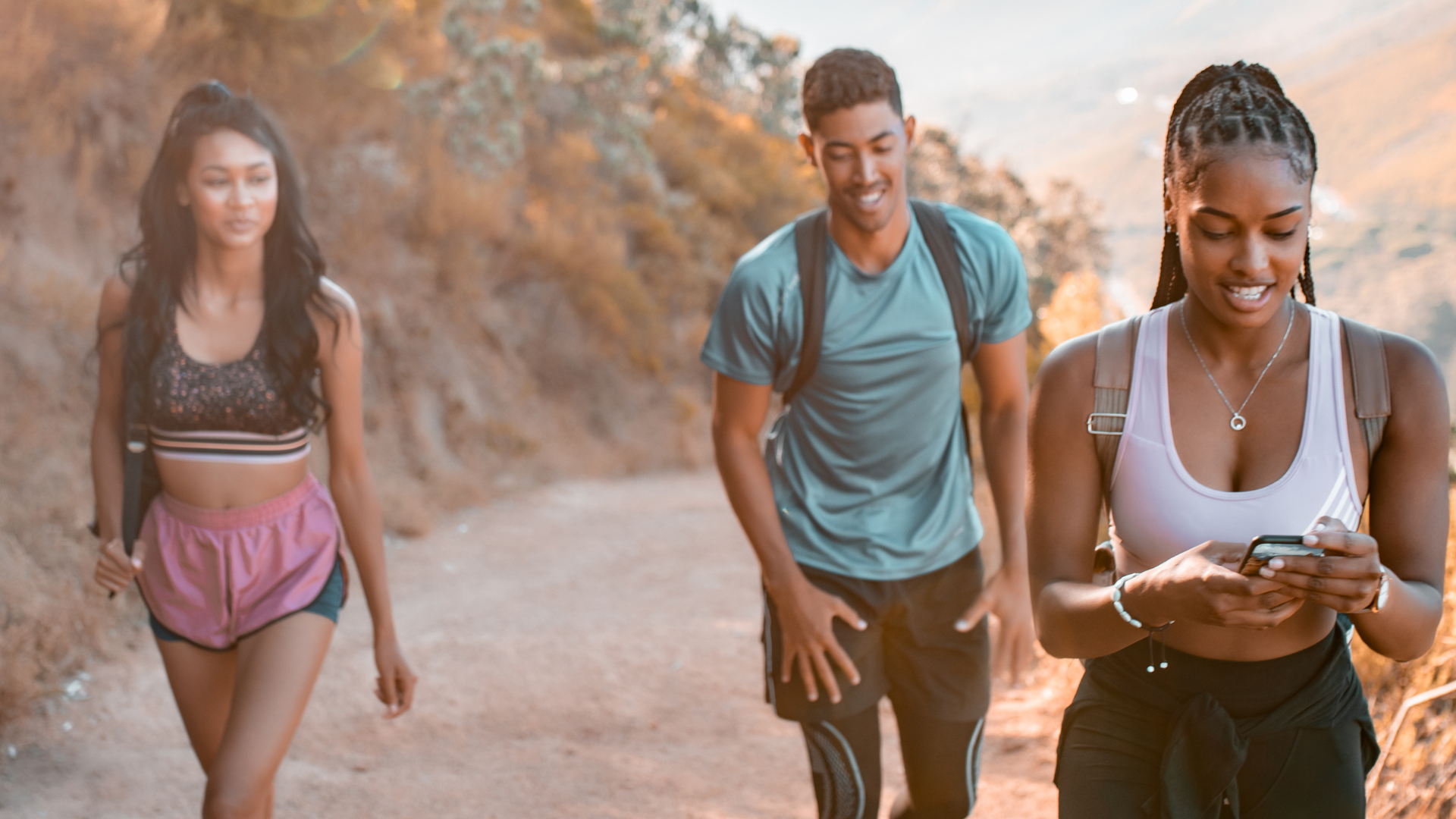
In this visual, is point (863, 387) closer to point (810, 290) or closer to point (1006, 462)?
point (810, 290)

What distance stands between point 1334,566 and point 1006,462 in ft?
Answer: 5.44

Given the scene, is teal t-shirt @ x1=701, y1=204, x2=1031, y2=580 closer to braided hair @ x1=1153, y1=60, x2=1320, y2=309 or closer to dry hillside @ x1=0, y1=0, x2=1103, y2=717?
braided hair @ x1=1153, y1=60, x2=1320, y2=309

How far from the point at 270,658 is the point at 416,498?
26.5ft

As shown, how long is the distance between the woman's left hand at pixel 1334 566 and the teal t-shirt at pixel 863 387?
4.95 feet

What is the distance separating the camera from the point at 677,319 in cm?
1909

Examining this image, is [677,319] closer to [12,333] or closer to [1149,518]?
[12,333]

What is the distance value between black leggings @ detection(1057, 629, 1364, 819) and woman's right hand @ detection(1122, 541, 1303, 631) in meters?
0.30

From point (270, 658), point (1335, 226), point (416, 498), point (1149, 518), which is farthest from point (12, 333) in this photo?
point (1335, 226)

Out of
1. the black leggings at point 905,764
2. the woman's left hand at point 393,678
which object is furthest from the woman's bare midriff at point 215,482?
the black leggings at point 905,764

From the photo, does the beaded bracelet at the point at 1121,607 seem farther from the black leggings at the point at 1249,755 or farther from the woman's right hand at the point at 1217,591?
the black leggings at the point at 1249,755

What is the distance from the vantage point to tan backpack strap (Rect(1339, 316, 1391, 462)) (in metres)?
1.80

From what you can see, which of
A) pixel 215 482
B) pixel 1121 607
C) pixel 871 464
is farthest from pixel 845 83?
pixel 215 482

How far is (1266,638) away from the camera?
74.3 inches

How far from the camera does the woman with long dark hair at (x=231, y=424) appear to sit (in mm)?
2871
